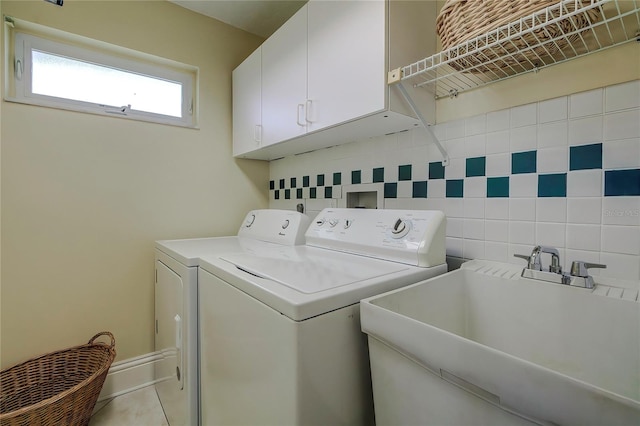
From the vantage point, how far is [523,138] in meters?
1.05

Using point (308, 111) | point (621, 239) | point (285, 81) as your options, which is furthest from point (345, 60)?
point (621, 239)

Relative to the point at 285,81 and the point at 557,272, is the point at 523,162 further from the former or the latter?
the point at 285,81

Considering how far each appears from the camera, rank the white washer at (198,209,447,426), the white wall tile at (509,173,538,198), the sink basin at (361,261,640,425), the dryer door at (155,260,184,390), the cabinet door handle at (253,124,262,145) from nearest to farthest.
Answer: the sink basin at (361,261,640,425)
the white washer at (198,209,447,426)
the white wall tile at (509,173,538,198)
the dryer door at (155,260,184,390)
the cabinet door handle at (253,124,262,145)

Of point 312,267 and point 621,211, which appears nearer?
point 621,211

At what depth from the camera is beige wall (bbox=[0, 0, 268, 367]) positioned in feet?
4.98

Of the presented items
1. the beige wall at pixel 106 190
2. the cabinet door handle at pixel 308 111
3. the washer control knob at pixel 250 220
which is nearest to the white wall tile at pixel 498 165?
the cabinet door handle at pixel 308 111

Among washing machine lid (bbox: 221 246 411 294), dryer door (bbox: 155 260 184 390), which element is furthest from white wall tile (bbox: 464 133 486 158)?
dryer door (bbox: 155 260 184 390)

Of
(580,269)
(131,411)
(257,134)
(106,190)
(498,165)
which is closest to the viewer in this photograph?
(580,269)

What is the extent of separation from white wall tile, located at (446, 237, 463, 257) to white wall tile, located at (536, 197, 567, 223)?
30cm

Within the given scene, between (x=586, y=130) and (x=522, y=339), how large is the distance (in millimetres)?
699

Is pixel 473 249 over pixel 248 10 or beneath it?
beneath

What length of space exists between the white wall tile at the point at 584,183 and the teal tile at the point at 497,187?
183mm

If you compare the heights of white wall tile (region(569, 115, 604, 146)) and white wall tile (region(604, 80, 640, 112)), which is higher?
white wall tile (region(604, 80, 640, 112))

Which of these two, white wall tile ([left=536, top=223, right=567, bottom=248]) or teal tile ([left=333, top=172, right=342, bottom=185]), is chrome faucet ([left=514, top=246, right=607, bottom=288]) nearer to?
white wall tile ([left=536, top=223, right=567, bottom=248])
